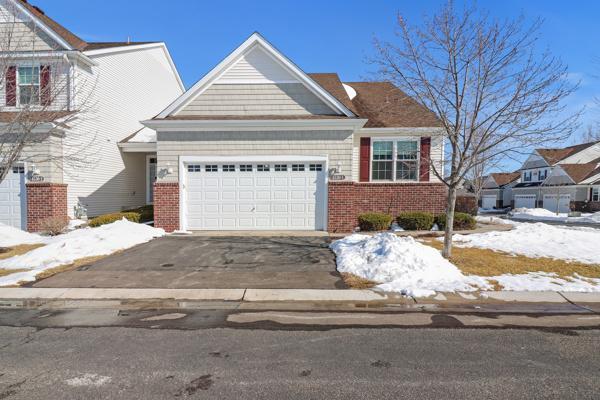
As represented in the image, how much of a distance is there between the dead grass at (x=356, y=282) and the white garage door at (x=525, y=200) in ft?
152

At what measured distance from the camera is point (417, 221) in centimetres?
1244

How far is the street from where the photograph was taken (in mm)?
3043

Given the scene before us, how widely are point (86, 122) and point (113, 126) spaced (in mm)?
1867

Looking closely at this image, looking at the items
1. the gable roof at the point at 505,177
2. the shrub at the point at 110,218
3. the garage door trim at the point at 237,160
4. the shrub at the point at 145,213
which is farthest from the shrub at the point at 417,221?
the gable roof at the point at 505,177

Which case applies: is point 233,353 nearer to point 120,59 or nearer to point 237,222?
point 237,222

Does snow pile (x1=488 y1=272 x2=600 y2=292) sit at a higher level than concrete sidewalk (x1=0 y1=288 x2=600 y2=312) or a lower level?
higher

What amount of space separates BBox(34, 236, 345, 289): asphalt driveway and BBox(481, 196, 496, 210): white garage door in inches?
2072

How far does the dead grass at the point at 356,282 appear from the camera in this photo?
6.09 metres

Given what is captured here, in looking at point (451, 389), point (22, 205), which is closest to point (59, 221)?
point (22, 205)

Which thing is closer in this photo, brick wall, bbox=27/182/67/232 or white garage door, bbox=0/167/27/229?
brick wall, bbox=27/182/67/232

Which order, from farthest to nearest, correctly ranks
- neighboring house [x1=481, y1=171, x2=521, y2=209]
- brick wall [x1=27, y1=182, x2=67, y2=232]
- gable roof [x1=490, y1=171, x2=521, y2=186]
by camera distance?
gable roof [x1=490, y1=171, x2=521, y2=186] → neighboring house [x1=481, y1=171, x2=521, y2=209] → brick wall [x1=27, y1=182, x2=67, y2=232]

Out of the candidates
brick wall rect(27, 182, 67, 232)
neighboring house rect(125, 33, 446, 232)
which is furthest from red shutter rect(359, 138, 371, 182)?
brick wall rect(27, 182, 67, 232)

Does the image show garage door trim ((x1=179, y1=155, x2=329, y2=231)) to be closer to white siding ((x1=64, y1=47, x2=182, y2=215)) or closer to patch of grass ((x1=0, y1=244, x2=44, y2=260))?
patch of grass ((x1=0, y1=244, x2=44, y2=260))

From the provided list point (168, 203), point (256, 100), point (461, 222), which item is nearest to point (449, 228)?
point (461, 222)
